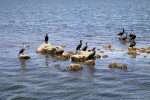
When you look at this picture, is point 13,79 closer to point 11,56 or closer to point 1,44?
point 11,56

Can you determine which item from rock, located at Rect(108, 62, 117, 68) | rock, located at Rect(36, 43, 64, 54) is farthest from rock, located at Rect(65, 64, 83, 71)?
rock, located at Rect(36, 43, 64, 54)

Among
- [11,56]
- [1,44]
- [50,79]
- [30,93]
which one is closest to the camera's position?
[30,93]

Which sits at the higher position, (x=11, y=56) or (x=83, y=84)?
(x=11, y=56)

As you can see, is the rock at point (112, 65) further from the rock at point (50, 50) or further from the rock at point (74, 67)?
the rock at point (50, 50)

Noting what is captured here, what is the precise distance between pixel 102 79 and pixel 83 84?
1825 mm

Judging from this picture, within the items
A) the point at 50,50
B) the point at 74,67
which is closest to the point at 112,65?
the point at 74,67

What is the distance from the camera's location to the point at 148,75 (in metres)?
21.9

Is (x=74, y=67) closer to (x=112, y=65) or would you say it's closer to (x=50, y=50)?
(x=112, y=65)

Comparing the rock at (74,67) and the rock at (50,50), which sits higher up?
the rock at (50,50)

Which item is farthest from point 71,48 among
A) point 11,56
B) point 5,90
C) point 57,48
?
point 5,90

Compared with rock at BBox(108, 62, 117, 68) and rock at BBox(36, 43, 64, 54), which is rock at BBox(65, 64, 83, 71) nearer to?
rock at BBox(108, 62, 117, 68)

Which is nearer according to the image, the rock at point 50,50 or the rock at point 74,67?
the rock at point 74,67

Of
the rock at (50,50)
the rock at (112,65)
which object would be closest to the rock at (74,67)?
the rock at (112,65)

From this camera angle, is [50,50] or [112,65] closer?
[112,65]
